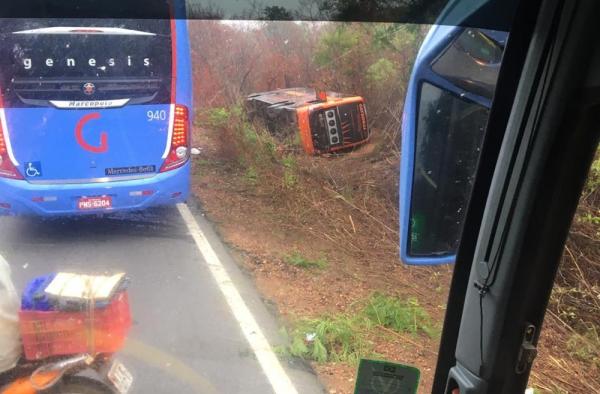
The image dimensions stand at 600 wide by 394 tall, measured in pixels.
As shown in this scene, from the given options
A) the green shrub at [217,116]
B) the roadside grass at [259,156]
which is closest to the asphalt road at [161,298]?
the green shrub at [217,116]

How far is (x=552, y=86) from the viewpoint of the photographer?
158cm

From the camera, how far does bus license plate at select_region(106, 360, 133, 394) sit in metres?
2.32

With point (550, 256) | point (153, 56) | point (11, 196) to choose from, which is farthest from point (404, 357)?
point (11, 196)

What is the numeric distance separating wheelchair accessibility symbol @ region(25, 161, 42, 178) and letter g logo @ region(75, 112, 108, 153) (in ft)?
0.92

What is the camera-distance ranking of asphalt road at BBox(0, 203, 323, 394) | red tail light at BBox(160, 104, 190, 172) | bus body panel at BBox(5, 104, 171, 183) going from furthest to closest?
red tail light at BBox(160, 104, 190, 172) < bus body panel at BBox(5, 104, 171, 183) < asphalt road at BBox(0, 203, 323, 394)

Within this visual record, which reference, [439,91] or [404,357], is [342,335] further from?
[439,91]

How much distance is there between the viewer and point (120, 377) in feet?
7.79

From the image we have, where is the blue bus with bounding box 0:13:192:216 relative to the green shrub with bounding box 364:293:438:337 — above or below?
above

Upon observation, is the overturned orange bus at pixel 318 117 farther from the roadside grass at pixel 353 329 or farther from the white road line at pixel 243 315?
the roadside grass at pixel 353 329

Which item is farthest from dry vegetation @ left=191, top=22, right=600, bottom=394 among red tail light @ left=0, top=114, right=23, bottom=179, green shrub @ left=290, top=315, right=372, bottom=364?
red tail light @ left=0, top=114, right=23, bottom=179

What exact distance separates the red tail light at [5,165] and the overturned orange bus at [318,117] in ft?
5.79

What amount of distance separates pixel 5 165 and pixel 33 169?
16 cm

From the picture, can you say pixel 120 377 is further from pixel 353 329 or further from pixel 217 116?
pixel 217 116

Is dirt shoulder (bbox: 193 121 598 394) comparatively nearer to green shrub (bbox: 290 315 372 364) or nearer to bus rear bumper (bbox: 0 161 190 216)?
green shrub (bbox: 290 315 372 364)
